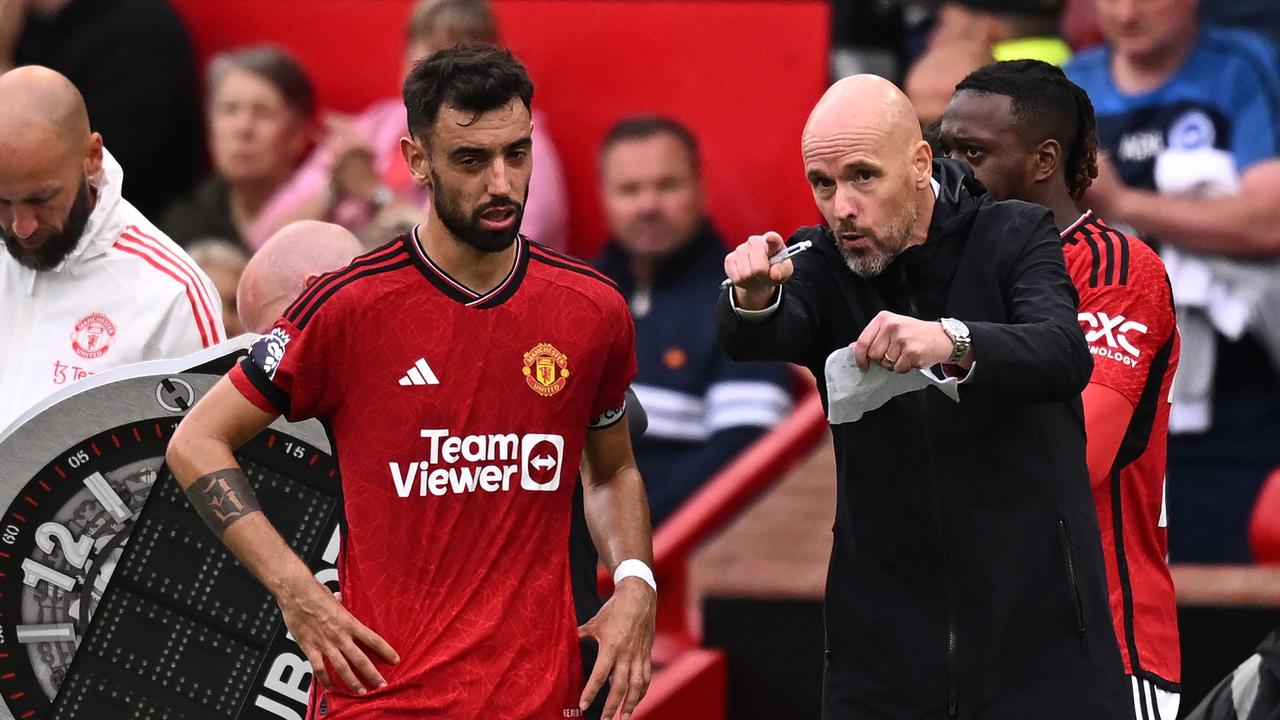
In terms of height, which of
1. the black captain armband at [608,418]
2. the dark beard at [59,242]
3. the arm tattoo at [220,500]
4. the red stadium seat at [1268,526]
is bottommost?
the arm tattoo at [220,500]

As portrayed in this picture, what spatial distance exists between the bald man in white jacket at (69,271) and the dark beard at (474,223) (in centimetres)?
125

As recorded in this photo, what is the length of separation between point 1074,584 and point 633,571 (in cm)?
85

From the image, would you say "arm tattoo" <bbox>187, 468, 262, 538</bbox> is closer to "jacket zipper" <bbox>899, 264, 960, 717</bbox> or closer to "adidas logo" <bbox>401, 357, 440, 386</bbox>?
"adidas logo" <bbox>401, 357, 440, 386</bbox>

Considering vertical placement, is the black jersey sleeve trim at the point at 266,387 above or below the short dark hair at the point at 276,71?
below

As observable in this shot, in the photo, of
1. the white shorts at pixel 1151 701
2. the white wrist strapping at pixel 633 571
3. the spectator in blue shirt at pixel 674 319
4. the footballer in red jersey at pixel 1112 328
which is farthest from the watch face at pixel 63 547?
the spectator in blue shirt at pixel 674 319

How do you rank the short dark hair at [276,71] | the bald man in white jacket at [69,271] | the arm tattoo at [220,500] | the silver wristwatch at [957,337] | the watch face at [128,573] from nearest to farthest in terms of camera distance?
the silver wristwatch at [957,337]
the arm tattoo at [220,500]
the watch face at [128,573]
the bald man in white jacket at [69,271]
the short dark hair at [276,71]

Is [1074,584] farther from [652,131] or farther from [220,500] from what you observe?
[652,131]

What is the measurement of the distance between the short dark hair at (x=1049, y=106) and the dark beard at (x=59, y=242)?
2.11 metres

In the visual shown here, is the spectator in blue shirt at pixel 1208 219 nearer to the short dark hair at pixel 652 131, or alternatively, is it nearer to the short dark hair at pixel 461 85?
the short dark hair at pixel 652 131

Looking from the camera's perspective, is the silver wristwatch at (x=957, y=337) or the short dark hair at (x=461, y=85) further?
the short dark hair at (x=461, y=85)

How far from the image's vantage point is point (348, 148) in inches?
310

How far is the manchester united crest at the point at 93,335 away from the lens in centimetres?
509

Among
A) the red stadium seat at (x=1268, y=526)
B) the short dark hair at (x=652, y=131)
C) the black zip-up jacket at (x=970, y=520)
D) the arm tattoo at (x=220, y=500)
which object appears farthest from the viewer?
the short dark hair at (x=652, y=131)

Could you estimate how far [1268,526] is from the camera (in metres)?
5.88
